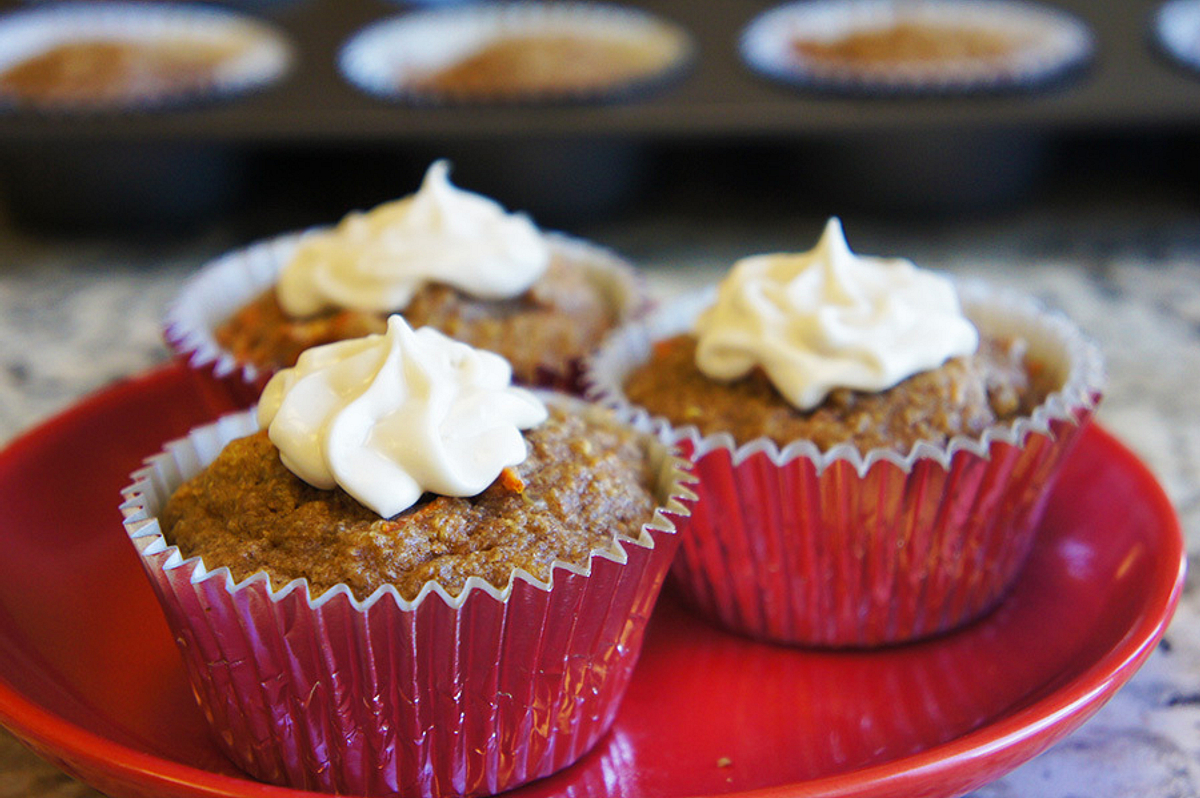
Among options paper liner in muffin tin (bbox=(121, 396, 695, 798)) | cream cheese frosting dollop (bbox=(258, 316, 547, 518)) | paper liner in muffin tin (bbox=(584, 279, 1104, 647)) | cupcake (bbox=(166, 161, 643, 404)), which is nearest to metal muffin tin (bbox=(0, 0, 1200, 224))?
cupcake (bbox=(166, 161, 643, 404))

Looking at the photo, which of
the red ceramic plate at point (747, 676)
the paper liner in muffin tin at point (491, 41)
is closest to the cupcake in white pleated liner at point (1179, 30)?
the paper liner in muffin tin at point (491, 41)

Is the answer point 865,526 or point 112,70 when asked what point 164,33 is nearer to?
point 112,70

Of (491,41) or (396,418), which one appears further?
(491,41)

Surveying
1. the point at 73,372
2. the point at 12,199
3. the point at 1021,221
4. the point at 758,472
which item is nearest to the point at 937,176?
the point at 1021,221

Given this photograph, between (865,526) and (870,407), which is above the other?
(870,407)

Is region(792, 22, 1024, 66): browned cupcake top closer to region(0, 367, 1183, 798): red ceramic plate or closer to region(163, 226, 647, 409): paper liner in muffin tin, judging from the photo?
region(163, 226, 647, 409): paper liner in muffin tin

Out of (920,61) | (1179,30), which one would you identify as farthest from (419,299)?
(1179,30)

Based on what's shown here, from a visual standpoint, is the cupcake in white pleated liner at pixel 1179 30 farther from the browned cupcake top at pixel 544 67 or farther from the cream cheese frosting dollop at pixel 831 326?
the cream cheese frosting dollop at pixel 831 326
